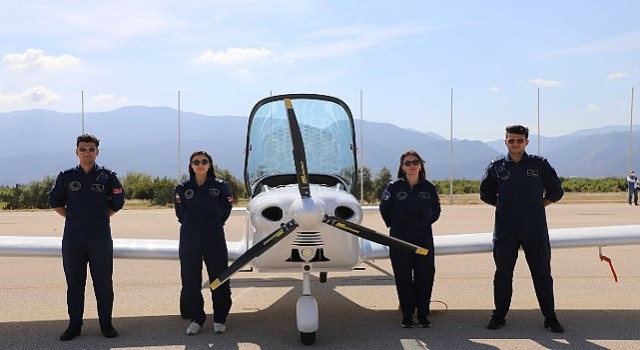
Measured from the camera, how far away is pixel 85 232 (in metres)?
5.53

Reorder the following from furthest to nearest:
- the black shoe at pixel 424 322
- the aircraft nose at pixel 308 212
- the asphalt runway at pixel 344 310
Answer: the black shoe at pixel 424 322 → the asphalt runway at pixel 344 310 → the aircraft nose at pixel 308 212

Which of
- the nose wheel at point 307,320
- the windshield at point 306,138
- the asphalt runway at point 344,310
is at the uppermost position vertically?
the windshield at point 306,138

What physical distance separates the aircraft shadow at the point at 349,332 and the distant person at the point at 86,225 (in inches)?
11.7

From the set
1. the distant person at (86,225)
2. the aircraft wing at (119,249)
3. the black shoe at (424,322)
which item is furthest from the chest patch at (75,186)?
the black shoe at (424,322)

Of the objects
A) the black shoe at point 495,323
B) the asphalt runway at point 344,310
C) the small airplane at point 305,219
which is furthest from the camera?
the black shoe at point 495,323

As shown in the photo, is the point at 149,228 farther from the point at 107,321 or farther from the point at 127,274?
the point at 107,321

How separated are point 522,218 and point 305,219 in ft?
6.87

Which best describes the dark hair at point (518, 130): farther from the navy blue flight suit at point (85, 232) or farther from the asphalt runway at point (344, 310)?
the navy blue flight suit at point (85, 232)

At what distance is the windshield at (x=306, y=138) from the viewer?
6898 millimetres

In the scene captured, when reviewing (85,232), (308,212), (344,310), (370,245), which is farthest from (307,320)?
(85,232)

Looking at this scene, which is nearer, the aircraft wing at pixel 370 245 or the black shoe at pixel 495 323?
the black shoe at pixel 495 323

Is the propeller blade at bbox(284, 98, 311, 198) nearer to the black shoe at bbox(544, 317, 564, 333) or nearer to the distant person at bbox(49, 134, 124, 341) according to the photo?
the distant person at bbox(49, 134, 124, 341)

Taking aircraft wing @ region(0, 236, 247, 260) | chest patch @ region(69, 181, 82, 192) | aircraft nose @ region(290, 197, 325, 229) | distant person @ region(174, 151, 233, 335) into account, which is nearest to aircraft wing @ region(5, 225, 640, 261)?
aircraft wing @ region(0, 236, 247, 260)

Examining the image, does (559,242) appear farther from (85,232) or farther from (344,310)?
(85,232)
